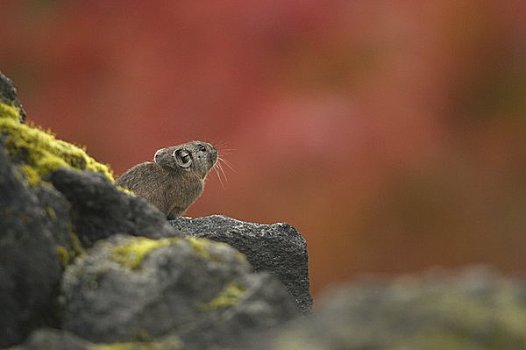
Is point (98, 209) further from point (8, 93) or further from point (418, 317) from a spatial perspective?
point (418, 317)

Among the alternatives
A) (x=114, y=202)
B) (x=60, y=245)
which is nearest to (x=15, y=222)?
(x=60, y=245)

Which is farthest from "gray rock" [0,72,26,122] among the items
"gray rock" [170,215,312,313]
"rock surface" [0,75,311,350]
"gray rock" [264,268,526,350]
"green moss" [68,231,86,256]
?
"gray rock" [264,268,526,350]

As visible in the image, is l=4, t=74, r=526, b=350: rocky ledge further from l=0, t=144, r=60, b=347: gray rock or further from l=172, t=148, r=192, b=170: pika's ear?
l=172, t=148, r=192, b=170: pika's ear

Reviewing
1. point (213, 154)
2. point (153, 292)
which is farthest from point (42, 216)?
point (213, 154)

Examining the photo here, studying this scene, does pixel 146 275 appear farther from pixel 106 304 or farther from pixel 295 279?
pixel 295 279

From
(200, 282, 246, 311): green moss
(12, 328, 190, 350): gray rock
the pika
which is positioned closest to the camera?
(12, 328, 190, 350): gray rock

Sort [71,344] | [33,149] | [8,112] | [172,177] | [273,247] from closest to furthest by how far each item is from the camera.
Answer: [71,344] < [33,149] < [8,112] < [273,247] < [172,177]

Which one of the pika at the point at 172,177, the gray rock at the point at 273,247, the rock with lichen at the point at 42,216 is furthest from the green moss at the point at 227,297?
the pika at the point at 172,177
